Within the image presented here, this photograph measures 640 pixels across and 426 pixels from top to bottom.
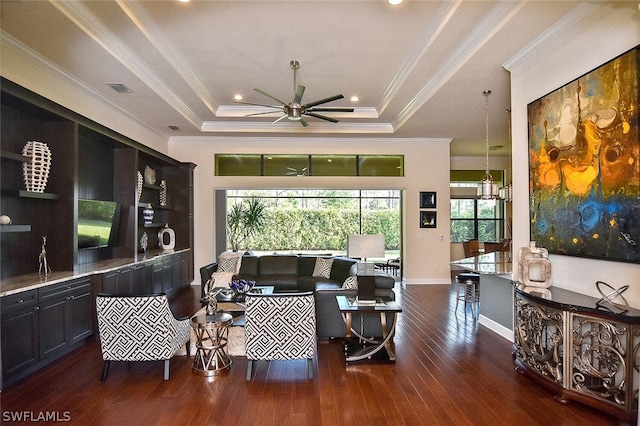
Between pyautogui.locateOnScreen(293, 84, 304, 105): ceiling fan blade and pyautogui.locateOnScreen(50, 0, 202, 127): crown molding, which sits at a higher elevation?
pyautogui.locateOnScreen(50, 0, 202, 127): crown molding

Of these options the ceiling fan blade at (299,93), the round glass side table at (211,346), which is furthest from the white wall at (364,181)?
the round glass side table at (211,346)

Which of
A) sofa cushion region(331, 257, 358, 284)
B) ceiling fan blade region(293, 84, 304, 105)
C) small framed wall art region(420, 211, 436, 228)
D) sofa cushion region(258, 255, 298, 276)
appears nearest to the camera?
ceiling fan blade region(293, 84, 304, 105)

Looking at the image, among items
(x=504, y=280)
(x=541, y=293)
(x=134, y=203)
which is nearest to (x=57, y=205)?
(x=134, y=203)

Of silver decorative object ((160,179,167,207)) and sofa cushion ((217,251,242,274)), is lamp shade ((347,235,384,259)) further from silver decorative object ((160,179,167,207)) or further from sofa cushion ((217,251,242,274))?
silver decorative object ((160,179,167,207))

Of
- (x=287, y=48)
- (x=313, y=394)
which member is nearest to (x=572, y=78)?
(x=287, y=48)

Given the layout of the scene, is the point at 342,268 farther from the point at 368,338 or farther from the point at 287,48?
the point at 287,48

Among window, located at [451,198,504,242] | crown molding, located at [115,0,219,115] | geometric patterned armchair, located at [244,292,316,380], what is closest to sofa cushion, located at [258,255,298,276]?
crown molding, located at [115,0,219,115]

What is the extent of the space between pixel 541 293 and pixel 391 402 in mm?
1693

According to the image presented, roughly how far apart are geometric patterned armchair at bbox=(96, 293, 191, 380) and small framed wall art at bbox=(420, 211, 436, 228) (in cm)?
656

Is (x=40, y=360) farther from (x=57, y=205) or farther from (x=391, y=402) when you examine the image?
(x=391, y=402)

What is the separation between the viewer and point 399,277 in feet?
30.3

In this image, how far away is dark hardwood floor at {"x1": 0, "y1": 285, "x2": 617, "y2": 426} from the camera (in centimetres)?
283

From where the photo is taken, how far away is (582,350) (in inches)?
116

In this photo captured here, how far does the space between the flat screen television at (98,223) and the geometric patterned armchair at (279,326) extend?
9.97 ft
